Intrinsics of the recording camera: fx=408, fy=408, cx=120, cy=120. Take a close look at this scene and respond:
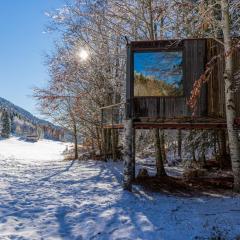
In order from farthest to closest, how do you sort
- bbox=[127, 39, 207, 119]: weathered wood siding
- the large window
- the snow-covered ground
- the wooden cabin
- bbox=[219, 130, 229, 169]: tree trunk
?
bbox=[219, 130, 229, 169]: tree trunk < the large window < bbox=[127, 39, 207, 119]: weathered wood siding < the wooden cabin < the snow-covered ground

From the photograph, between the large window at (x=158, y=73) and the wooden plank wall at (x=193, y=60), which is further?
the large window at (x=158, y=73)

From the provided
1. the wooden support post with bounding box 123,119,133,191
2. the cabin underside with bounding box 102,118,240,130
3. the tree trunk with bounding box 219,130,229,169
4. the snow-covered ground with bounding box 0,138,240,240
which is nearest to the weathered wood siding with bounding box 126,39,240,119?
the cabin underside with bounding box 102,118,240,130

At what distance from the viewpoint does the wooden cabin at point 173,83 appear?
15641mm

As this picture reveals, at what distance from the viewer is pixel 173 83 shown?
627 inches

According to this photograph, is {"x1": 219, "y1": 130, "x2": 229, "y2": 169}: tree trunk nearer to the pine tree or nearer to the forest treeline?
the forest treeline

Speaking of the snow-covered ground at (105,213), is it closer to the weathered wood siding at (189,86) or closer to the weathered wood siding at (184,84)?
the weathered wood siding at (184,84)

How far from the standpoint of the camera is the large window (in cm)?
1591

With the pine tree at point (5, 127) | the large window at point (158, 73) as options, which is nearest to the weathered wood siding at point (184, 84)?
the large window at point (158, 73)

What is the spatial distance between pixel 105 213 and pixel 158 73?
6636 millimetres

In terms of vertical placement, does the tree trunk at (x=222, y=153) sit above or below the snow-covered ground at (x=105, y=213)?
above

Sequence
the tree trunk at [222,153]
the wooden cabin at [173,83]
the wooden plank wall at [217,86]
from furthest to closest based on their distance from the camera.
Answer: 1. the tree trunk at [222,153]
2. the wooden cabin at [173,83]
3. the wooden plank wall at [217,86]

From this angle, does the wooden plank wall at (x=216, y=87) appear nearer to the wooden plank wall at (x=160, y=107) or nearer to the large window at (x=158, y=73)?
the wooden plank wall at (x=160, y=107)

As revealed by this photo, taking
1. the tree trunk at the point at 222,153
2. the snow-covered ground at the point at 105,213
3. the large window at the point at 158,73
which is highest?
the large window at the point at 158,73

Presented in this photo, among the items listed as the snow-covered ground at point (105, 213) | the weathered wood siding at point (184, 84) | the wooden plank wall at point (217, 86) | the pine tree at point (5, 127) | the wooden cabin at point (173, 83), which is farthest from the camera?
the pine tree at point (5, 127)
